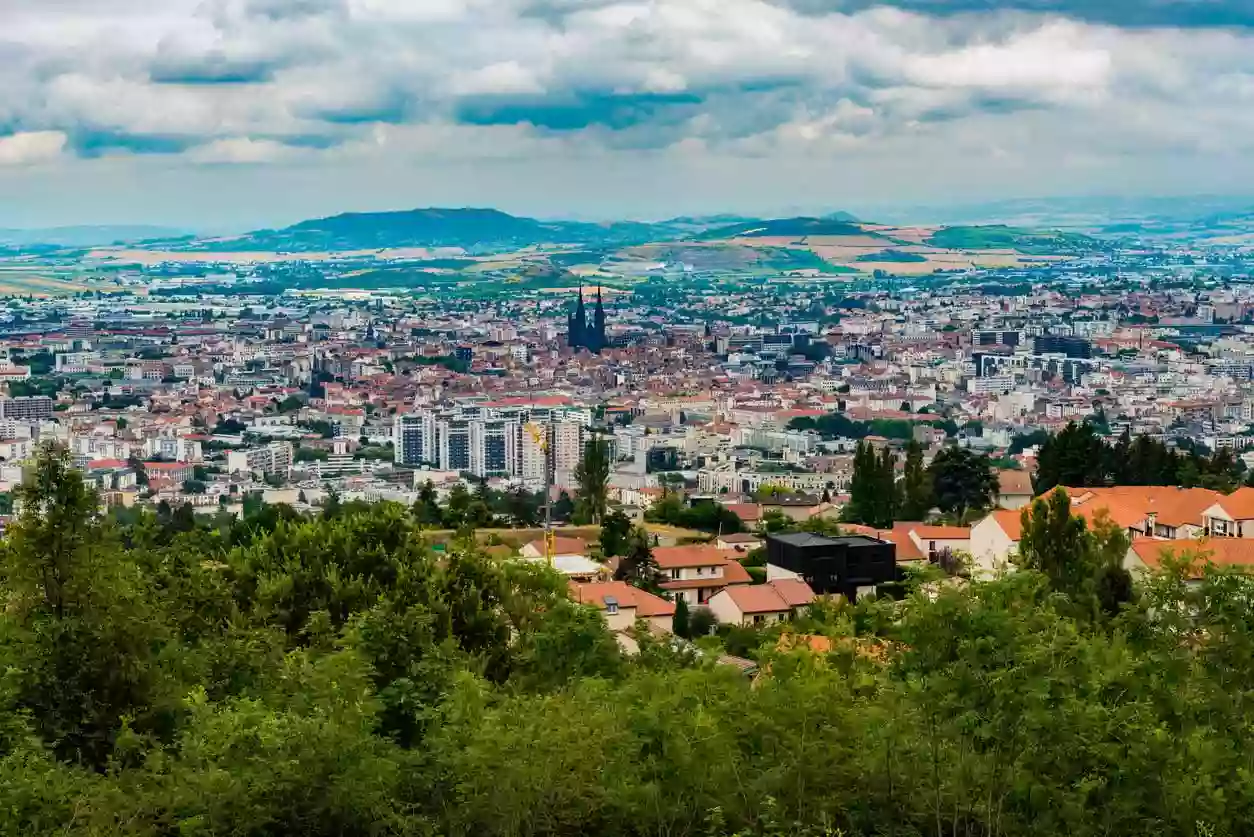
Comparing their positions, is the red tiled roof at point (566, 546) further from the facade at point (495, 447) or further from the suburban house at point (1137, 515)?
the facade at point (495, 447)

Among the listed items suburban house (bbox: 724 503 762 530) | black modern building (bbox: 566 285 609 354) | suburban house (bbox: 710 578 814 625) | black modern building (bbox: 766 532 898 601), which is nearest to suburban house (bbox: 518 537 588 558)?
black modern building (bbox: 766 532 898 601)

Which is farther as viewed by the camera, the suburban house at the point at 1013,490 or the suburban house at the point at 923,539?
the suburban house at the point at 1013,490

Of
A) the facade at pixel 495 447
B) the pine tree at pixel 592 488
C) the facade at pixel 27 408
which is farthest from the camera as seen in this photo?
the facade at pixel 27 408

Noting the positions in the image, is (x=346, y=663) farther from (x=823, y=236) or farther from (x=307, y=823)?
(x=823, y=236)

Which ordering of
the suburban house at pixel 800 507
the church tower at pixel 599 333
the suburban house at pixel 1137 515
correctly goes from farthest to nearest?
the church tower at pixel 599 333 < the suburban house at pixel 800 507 < the suburban house at pixel 1137 515

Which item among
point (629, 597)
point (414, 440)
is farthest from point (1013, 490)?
point (414, 440)

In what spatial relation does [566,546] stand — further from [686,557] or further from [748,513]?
[748,513]

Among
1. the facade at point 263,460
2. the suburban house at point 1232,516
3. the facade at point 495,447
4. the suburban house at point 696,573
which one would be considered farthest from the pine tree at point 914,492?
the facade at point 263,460

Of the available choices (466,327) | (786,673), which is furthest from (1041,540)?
(466,327)
